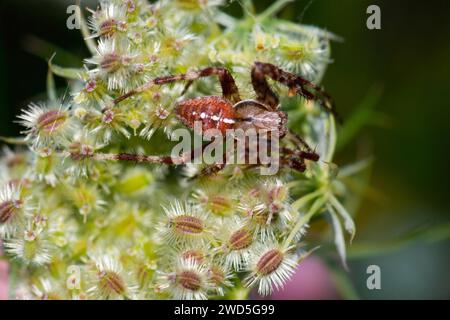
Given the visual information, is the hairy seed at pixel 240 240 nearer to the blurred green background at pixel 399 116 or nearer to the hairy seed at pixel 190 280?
the hairy seed at pixel 190 280

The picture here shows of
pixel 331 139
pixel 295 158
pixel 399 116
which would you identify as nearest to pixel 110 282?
pixel 295 158

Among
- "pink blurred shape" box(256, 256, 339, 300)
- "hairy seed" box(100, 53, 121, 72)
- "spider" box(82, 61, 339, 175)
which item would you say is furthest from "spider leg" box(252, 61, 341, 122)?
"pink blurred shape" box(256, 256, 339, 300)

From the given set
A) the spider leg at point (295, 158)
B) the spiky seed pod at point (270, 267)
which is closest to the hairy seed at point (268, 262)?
the spiky seed pod at point (270, 267)

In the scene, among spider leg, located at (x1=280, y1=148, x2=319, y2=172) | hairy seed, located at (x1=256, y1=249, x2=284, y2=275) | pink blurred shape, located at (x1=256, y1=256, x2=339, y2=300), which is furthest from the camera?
pink blurred shape, located at (x1=256, y1=256, x2=339, y2=300)

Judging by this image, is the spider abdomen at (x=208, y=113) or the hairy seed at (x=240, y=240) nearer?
the hairy seed at (x=240, y=240)

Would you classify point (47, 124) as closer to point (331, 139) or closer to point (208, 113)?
point (208, 113)

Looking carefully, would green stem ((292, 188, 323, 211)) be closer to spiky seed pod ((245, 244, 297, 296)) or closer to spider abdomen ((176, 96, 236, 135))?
spiky seed pod ((245, 244, 297, 296))
